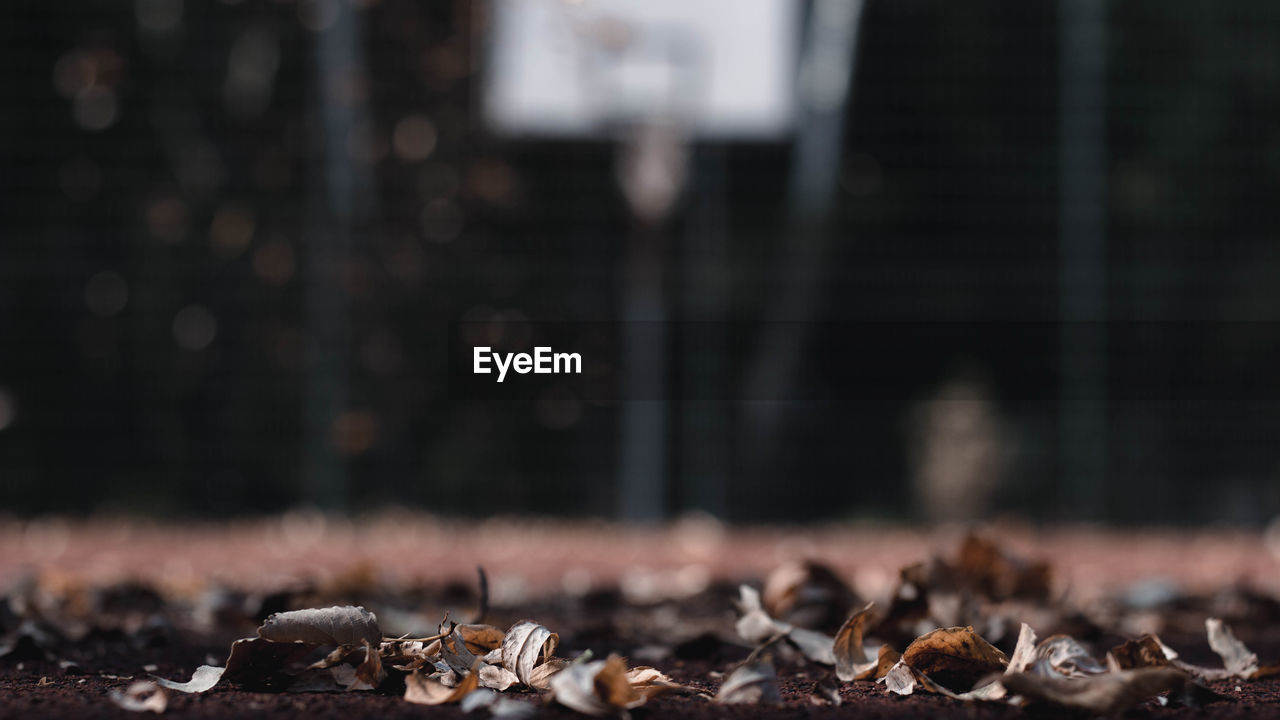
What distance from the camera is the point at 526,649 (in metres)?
1.19

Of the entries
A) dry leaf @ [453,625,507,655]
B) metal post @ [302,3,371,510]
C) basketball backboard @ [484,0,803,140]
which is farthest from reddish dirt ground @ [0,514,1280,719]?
basketball backboard @ [484,0,803,140]

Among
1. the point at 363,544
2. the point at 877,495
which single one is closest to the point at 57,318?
the point at 363,544

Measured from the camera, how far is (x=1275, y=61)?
6.46 meters

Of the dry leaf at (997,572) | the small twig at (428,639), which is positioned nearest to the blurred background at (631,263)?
the dry leaf at (997,572)

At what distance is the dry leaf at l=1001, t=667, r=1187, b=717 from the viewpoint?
3.32 ft

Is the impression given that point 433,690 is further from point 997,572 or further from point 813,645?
point 997,572

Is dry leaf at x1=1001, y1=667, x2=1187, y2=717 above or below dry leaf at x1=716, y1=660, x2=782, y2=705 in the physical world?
above

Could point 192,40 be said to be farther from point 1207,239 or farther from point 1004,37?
point 1207,239

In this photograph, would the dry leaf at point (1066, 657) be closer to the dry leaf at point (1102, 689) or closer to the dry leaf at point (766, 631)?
the dry leaf at point (1102, 689)

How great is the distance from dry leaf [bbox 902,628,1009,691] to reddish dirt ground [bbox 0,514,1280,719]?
0.04 metres

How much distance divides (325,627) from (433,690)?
144mm

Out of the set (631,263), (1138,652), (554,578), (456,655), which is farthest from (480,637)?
(631,263)

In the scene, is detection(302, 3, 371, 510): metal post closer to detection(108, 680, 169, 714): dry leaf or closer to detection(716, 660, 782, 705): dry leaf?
detection(108, 680, 169, 714): dry leaf

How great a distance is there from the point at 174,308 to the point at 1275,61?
545 cm
